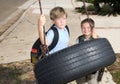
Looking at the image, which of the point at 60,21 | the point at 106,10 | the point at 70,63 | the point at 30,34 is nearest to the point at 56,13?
the point at 60,21

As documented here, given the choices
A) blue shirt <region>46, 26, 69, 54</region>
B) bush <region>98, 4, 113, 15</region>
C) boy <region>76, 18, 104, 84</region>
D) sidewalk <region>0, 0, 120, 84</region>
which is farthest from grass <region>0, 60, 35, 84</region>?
bush <region>98, 4, 113, 15</region>

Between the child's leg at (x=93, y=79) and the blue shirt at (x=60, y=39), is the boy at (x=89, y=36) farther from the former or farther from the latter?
the blue shirt at (x=60, y=39)

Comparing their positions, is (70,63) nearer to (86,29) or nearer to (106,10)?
(86,29)

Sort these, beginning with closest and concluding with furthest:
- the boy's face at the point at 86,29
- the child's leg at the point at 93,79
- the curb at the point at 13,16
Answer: the boy's face at the point at 86,29, the child's leg at the point at 93,79, the curb at the point at 13,16

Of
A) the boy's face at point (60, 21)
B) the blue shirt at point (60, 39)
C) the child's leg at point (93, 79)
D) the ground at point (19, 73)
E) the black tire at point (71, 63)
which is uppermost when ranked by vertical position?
the boy's face at point (60, 21)

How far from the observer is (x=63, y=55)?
12.5 feet

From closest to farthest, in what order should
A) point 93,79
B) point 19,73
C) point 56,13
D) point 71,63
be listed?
1. point 71,63
2. point 56,13
3. point 93,79
4. point 19,73

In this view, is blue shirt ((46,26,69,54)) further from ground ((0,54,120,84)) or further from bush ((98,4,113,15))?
bush ((98,4,113,15))

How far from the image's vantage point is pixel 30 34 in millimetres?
10312

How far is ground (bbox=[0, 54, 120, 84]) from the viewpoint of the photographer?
254 inches

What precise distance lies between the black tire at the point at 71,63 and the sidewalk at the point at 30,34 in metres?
2.54

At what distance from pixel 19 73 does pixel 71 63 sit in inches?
124

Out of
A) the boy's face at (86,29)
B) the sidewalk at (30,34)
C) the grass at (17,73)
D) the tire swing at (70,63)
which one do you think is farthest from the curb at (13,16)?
the tire swing at (70,63)

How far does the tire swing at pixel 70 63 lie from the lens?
3.79 m
